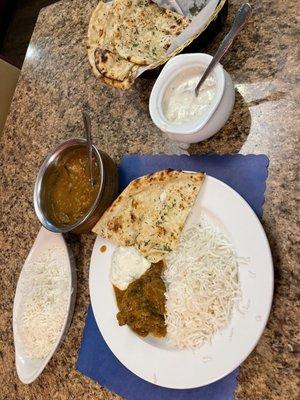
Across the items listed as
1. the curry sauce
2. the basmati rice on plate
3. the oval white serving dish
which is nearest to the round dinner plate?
the basmati rice on plate

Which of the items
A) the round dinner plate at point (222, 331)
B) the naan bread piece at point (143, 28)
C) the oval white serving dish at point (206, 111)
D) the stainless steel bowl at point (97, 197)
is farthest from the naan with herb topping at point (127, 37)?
the round dinner plate at point (222, 331)

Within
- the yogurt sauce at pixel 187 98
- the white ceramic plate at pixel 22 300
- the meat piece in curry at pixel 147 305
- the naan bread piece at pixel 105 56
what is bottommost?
the white ceramic plate at pixel 22 300

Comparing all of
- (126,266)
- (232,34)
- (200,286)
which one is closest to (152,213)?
(126,266)

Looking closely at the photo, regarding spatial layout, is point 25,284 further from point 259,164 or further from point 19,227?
point 259,164

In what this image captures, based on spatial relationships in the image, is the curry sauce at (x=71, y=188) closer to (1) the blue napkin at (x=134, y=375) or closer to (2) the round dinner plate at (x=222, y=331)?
(1) the blue napkin at (x=134, y=375)

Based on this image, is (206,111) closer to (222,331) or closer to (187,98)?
(187,98)

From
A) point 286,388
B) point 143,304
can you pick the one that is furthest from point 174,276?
point 286,388

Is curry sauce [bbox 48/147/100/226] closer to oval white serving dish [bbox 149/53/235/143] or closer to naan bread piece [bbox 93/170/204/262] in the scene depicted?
naan bread piece [bbox 93/170/204/262]
